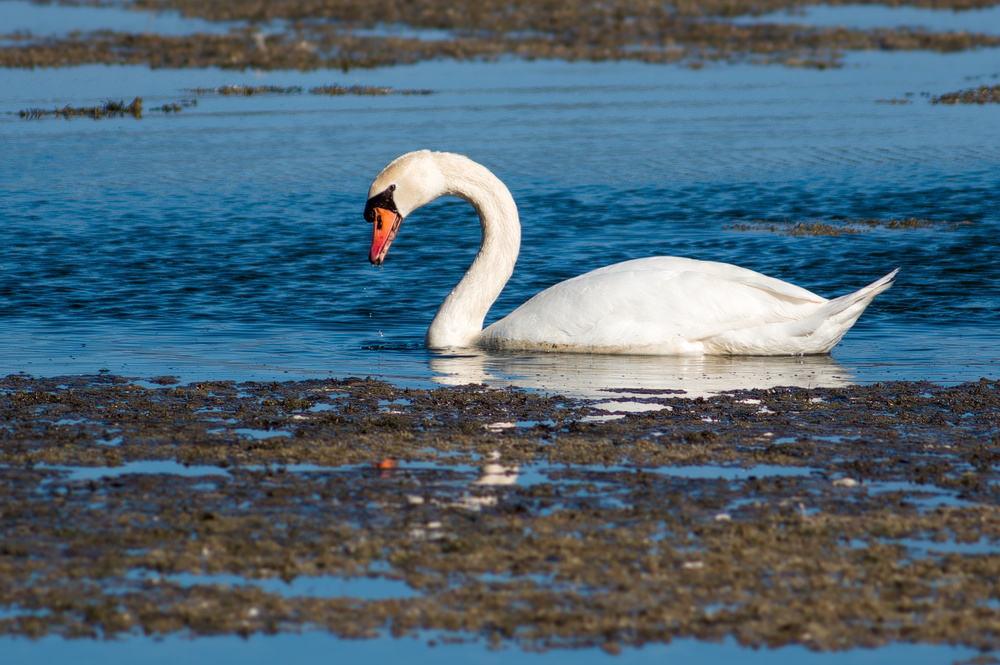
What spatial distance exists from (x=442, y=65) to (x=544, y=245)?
20990 mm

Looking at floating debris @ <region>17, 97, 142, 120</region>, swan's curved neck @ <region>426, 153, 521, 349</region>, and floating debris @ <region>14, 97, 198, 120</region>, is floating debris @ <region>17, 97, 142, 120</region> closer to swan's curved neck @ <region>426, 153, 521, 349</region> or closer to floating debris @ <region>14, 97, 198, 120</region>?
floating debris @ <region>14, 97, 198, 120</region>

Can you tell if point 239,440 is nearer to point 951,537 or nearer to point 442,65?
point 951,537

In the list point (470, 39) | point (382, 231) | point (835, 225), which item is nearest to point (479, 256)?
point (382, 231)

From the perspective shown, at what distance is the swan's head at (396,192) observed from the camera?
10438 millimetres

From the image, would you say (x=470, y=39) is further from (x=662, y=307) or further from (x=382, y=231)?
(x=662, y=307)

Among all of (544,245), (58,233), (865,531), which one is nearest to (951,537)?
(865,531)

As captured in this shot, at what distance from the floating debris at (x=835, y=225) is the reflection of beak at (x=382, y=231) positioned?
6.22m

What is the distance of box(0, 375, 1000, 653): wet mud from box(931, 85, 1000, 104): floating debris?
19933 millimetres

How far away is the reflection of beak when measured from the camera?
10.5m

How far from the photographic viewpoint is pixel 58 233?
15727 millimetres

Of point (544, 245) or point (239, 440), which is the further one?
point (544, 245)

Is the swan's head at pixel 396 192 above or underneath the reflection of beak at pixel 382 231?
above

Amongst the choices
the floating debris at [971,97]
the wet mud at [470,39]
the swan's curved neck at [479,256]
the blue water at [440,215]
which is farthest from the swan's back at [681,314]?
the wet mud at [470,39]

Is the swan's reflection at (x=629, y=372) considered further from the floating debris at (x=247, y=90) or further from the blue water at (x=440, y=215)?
the floating debris at (x=247, y=90)
